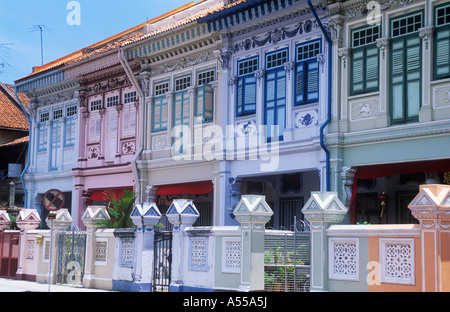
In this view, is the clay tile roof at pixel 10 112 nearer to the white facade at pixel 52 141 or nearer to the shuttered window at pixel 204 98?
the white facade at pixel 52 141

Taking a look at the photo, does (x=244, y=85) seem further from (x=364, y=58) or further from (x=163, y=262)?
(x=163, y=262)

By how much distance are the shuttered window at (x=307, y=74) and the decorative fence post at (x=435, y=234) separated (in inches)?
274

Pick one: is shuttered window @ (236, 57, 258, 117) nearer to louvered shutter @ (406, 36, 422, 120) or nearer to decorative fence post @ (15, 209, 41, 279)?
louvered shutter @ (406, 36, 422, 120)

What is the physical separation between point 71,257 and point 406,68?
9232 millimetres

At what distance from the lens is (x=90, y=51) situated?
86.8 ft

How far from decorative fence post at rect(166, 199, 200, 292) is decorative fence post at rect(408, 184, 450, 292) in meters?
5.47

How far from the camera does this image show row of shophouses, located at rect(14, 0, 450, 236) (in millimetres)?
15250

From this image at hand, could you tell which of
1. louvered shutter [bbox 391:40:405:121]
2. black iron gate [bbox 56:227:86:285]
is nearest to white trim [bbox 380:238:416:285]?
louvered shutter [bbox 391:40:405:121]

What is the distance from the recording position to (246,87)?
18.9m

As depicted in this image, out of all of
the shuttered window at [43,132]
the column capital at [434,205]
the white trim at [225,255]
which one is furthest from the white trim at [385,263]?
the shuttered window at [43,132]

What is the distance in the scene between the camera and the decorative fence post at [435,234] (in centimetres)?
1030

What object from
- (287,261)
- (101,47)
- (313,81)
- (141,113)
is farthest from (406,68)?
(101,47)
